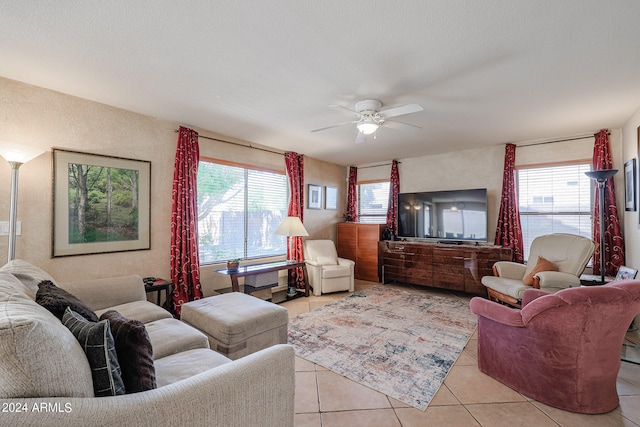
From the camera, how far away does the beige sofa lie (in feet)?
2.37

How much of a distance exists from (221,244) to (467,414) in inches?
136

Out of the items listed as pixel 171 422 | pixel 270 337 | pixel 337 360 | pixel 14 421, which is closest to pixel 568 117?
pixel 337 360

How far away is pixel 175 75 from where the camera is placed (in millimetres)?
2400

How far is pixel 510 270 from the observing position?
3.79 meters

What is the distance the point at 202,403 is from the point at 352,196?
5.67 meters

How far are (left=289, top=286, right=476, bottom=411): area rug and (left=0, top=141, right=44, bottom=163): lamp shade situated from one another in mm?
2856

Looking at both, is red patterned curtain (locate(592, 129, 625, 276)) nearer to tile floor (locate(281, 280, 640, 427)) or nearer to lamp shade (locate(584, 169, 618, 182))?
lamp shade (locate(584, 169, 618, 182))

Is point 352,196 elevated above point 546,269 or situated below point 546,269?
above

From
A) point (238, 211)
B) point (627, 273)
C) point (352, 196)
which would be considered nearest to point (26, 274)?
point (238, 211)

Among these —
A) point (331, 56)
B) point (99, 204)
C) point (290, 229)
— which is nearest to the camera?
point (331, 56)

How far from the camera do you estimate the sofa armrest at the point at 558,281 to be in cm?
304

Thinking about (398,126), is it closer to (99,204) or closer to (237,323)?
(237,323)

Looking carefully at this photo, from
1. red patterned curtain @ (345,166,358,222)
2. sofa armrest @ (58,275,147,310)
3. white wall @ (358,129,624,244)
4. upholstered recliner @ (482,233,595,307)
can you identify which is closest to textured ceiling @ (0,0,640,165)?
white wall @ (358,129,624,244)

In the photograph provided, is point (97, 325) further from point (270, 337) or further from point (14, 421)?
point (270, 337)
